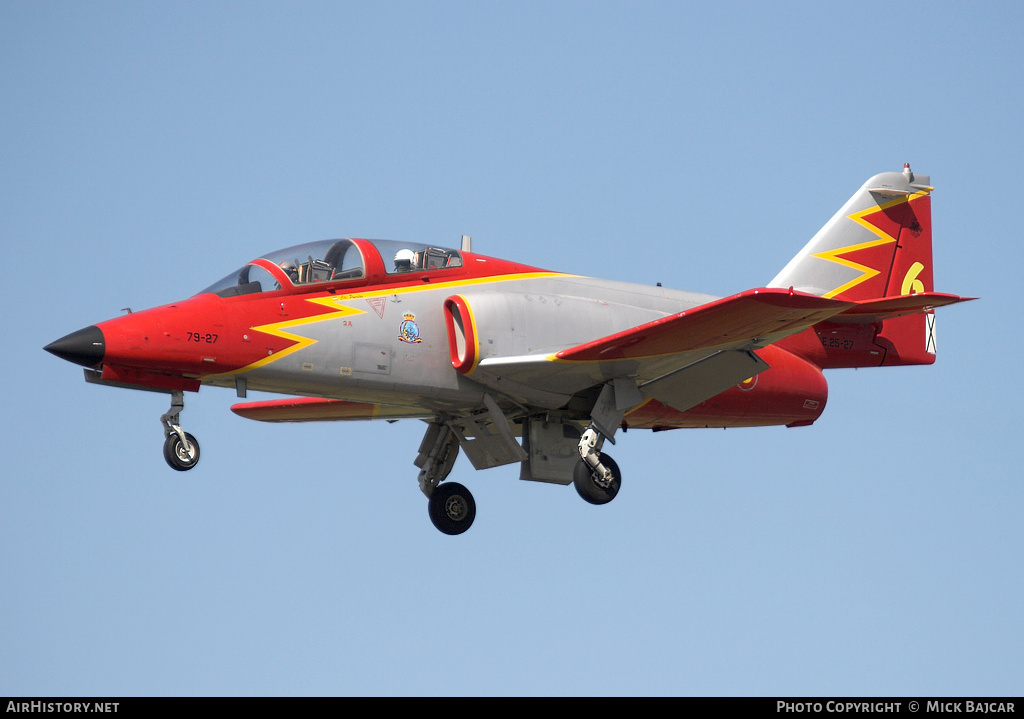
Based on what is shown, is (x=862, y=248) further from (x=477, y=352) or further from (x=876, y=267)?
(x=477, y=352)

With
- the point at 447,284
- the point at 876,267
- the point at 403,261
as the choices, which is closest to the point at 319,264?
the point at 403,261

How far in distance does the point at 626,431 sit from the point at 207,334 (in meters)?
7.37

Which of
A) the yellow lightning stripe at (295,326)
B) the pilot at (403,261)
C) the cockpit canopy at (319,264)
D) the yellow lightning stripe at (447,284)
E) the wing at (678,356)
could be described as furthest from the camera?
the pilot at (403,261)

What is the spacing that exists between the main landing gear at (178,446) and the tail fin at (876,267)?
429 inches

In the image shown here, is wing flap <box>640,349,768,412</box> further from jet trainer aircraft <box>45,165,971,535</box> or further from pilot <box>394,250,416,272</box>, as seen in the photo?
pilot <box>394,250,416,272</box>

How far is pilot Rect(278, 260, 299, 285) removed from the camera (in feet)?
57.9

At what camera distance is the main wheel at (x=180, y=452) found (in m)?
16.1

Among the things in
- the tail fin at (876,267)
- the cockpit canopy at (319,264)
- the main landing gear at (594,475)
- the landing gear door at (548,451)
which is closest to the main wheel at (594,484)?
the main landing gear at (594,475)

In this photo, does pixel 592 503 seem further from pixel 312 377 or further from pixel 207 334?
pixel 207 334

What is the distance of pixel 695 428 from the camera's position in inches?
872

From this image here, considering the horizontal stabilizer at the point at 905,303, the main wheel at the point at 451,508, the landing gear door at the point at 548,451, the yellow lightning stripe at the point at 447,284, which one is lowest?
the main wheel at the point at 451,508

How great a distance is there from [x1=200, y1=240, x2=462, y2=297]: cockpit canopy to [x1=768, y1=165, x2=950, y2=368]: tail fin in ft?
23.8

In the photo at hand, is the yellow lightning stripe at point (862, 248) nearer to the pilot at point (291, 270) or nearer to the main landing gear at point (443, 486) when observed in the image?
the main landing gear at point (443, 486)
